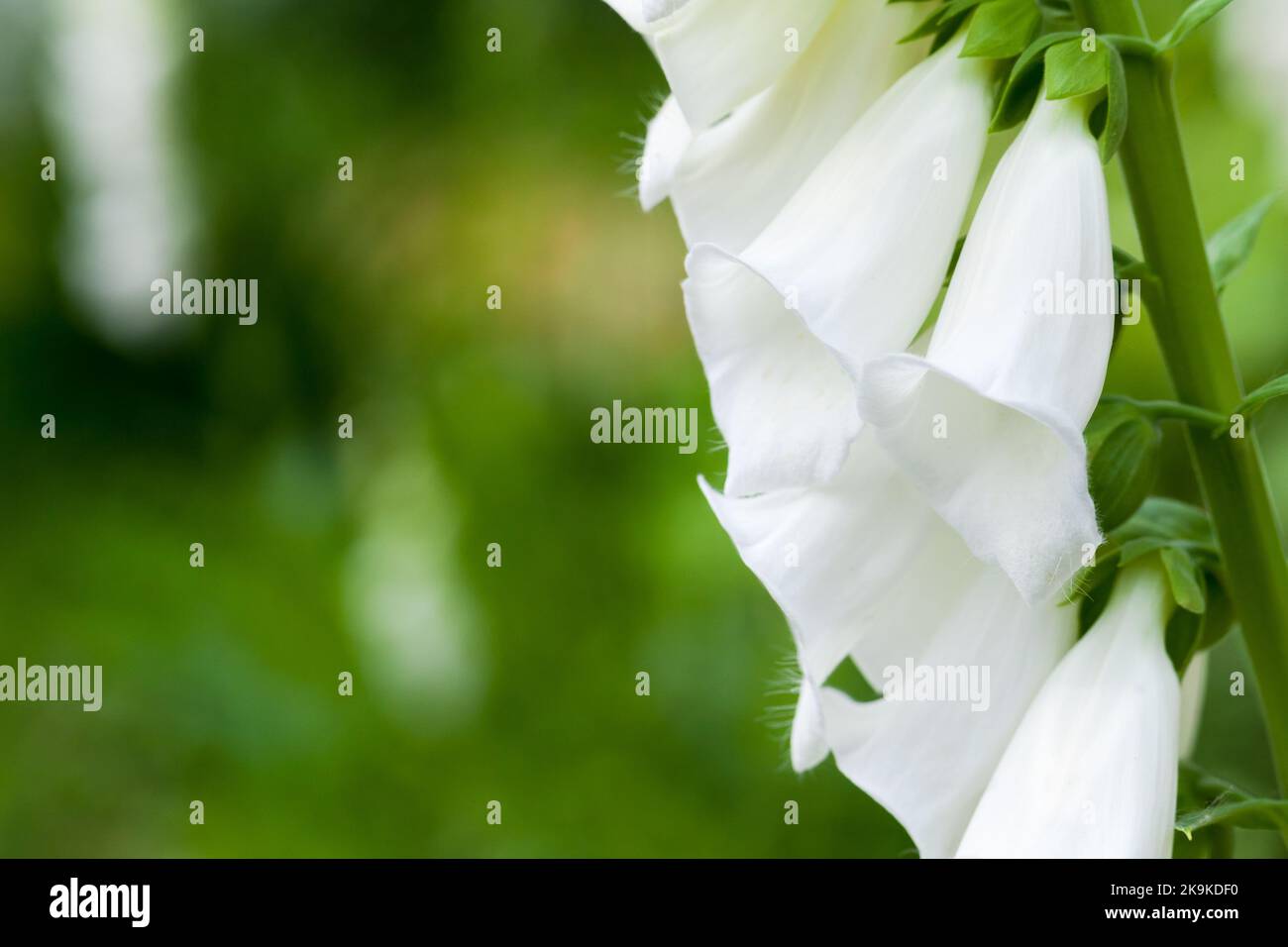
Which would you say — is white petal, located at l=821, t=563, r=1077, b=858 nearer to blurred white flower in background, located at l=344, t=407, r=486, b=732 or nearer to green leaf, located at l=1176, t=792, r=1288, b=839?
green leaf, located at l=1176, t=792, r=1288, b=839

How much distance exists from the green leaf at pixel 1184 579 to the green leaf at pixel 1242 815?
0.24 ft

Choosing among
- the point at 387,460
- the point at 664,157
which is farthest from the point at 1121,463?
the point at 387,460

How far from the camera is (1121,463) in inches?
20.5

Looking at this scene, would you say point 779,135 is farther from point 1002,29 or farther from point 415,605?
point 415,605

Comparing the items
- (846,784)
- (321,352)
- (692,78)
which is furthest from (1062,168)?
(321,352)

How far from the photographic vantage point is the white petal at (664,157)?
59cm

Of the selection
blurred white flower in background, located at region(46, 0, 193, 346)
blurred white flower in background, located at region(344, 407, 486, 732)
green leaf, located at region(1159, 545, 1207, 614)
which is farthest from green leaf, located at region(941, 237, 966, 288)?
blurred white flower in background, located at region(46, 0, 193, 346)

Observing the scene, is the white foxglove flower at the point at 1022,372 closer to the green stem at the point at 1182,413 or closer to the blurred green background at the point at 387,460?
the green stem at the point at 1182,413

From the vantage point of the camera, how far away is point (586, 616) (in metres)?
1.70

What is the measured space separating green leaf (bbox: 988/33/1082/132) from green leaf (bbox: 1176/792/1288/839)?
267mm

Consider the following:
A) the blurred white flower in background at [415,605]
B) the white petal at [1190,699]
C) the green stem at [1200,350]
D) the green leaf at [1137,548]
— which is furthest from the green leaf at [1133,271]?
the blurred white flower in background at [415,605]

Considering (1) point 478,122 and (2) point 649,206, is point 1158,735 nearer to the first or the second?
(2) point 649,206
